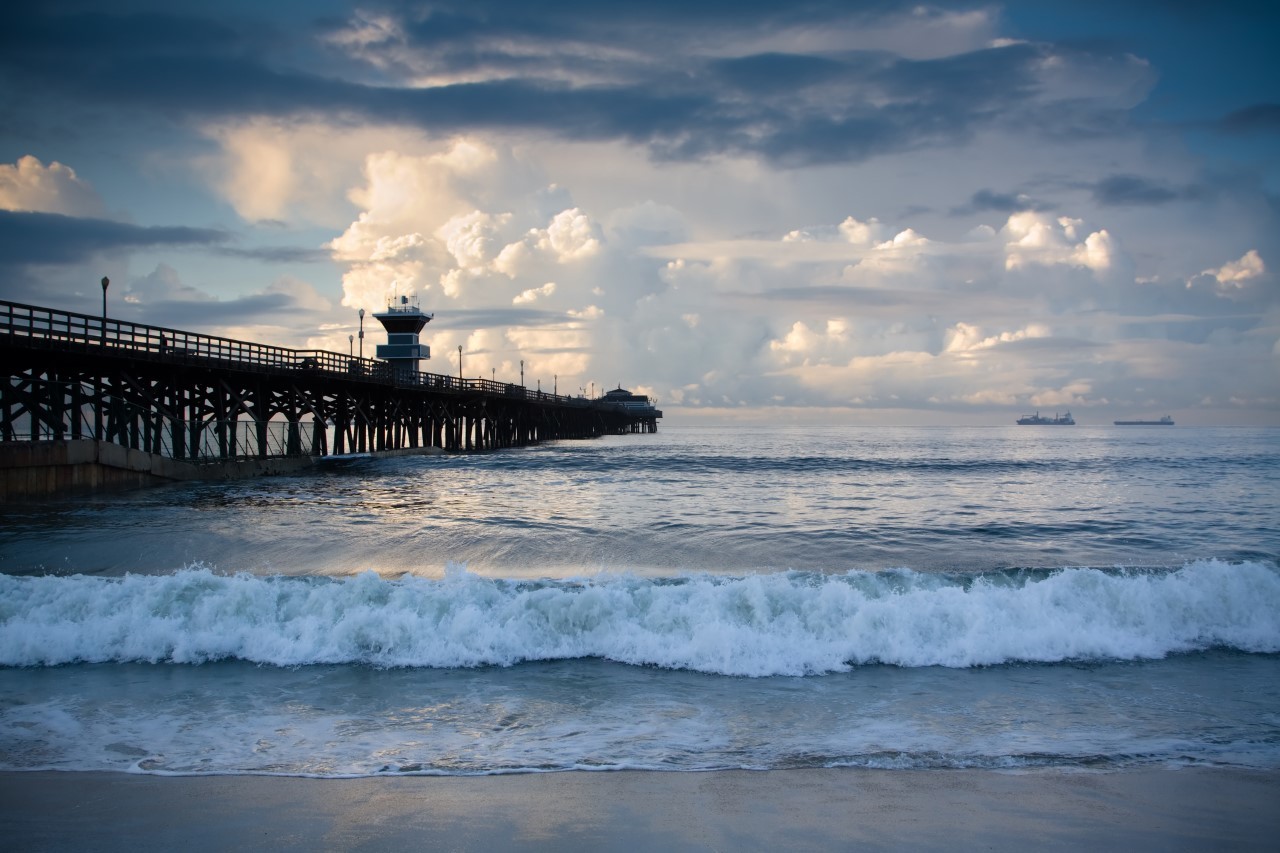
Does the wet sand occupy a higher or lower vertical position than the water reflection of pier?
lower

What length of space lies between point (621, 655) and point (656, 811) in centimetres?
360

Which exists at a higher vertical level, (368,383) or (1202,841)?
(368,383)

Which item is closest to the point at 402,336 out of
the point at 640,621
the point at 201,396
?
the point at 201,396

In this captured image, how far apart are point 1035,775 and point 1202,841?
41.1 inches

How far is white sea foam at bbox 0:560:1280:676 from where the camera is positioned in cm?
820

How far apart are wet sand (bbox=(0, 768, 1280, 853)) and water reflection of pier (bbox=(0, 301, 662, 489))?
70.8 ft

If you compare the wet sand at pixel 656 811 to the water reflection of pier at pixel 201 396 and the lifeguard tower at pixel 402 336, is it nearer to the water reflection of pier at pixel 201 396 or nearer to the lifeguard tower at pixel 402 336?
the water reflection of pier at pixel 201 396

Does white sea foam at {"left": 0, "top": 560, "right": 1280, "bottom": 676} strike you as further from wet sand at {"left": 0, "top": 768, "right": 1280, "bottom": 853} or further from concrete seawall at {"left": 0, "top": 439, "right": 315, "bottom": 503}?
concrete seawall at {"left": 0, "top": 439, "right": 315, "bottom": 503}

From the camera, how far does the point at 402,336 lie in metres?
64.7

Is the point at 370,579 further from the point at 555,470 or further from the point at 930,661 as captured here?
the point at 555,470

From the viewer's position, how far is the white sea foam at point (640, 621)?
8.20 meters

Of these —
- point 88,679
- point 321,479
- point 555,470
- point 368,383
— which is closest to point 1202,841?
point 88,679

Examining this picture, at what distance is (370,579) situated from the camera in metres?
9.52

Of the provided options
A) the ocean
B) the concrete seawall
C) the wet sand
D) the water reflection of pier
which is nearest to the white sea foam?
the ocean
